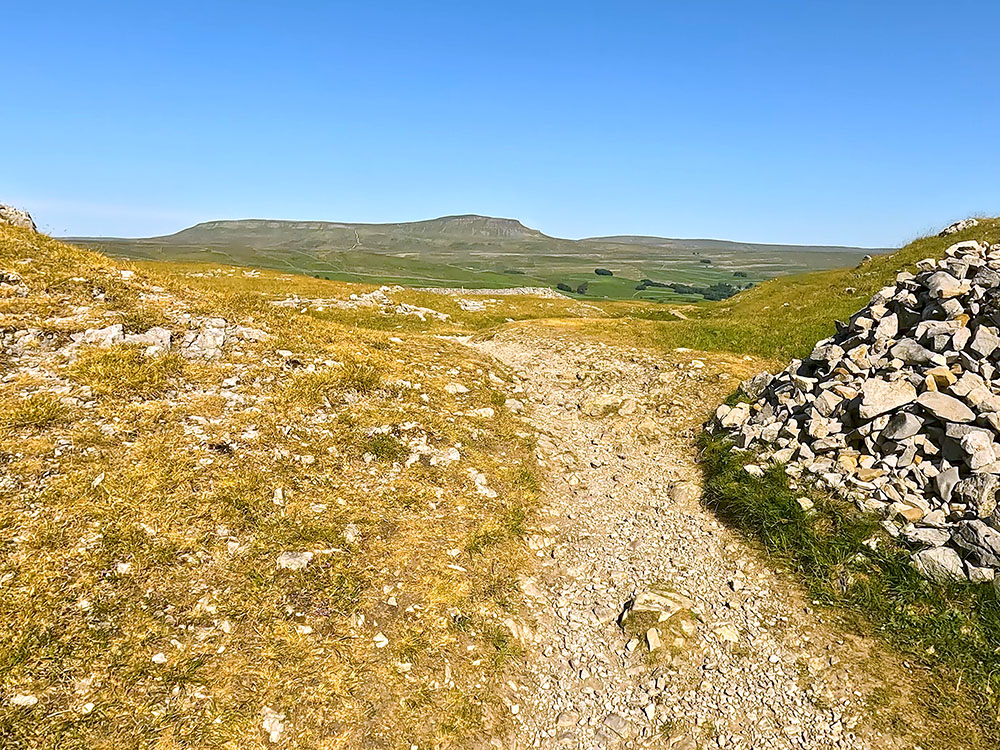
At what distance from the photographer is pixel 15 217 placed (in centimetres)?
2438

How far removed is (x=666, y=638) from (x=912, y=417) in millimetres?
8253

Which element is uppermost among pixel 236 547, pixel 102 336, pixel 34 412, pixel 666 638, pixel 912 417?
pixel 102 336

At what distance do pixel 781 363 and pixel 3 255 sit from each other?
109ft

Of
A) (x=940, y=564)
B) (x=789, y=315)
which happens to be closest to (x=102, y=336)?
(x=940, y=564)

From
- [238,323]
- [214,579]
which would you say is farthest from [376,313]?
[214,579]

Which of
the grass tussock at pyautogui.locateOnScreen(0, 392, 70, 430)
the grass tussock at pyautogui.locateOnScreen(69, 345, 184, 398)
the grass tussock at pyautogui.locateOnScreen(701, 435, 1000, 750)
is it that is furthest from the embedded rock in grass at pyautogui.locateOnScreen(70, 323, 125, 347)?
the grass tussock at pyautogui.locateOnScreen(701, 435, 1000, 750)

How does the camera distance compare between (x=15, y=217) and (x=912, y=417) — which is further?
(x=15, y=217)

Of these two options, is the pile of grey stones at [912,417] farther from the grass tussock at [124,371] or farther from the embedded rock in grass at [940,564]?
the grass tussock at [124,371]

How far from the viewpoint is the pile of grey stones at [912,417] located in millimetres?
10672

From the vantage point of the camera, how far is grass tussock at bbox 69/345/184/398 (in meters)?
13.2

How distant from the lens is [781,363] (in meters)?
27.4

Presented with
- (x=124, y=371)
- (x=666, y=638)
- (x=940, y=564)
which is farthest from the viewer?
(x=124, y=371)

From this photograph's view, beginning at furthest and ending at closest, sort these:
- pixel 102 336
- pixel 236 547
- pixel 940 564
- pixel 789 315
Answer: pixel 789 315
pixel 102 336
pixel 940 564
pixel 236 547

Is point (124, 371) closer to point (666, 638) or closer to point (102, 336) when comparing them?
point (102, 336)
